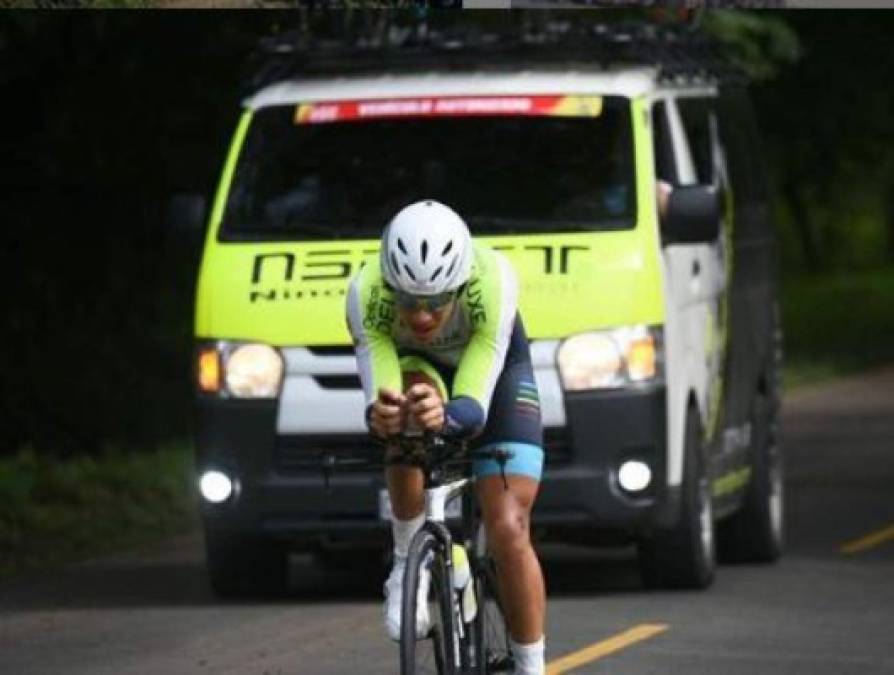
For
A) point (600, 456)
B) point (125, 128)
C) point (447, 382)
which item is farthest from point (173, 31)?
point (447, 382)

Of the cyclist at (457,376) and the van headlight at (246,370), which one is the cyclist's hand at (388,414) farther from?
the van headlight at (246,370)

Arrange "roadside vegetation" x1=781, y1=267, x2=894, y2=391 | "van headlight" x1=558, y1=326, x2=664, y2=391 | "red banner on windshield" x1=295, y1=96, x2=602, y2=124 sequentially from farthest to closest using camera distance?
"roadside vegetation" x1=781, y1=267, x2=894, y2=391
"red banner on windshield" x1=295, y1=96, x2=602, y2=124
"van headlight" x1=558, y1=326, x2=664, y2=391

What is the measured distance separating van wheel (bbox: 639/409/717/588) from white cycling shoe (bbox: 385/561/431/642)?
488 centimetres

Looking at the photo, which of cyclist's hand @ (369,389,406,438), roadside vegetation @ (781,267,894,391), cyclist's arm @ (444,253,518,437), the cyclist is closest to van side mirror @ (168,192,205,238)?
the cyclist

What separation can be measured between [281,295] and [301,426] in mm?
549

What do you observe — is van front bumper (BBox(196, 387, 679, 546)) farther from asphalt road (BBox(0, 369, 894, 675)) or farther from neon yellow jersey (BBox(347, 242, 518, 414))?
neon yellow jersey (BBox(347, 242, 518, 414))

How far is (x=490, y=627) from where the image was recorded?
1028cm

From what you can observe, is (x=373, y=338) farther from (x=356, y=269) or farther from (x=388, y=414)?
(x=356, y=269)

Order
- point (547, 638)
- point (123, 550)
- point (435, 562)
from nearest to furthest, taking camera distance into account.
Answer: point (435, 562), point (547, 638), point (123, 550)

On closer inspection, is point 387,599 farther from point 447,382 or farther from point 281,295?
point 281,295

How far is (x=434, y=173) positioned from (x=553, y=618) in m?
2.15

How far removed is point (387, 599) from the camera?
9.73 meters

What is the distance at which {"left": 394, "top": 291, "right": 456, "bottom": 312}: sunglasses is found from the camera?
383 inches

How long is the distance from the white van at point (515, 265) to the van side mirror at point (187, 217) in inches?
4.0
